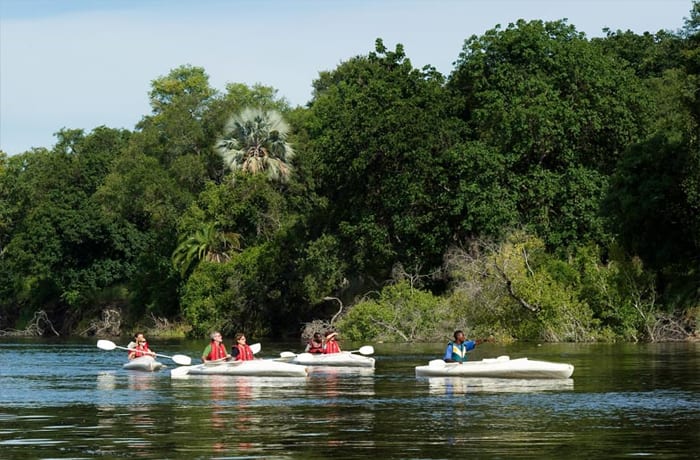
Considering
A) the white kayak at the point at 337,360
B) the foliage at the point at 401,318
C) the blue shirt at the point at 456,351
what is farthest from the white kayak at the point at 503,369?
the foliage at the point at 401,318

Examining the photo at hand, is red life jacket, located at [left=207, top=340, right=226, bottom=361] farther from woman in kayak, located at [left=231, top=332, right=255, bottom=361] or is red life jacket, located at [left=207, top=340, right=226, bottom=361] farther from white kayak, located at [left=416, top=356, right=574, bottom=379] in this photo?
white kayak, located at [left=416, top=356, right=574, bottom=379]

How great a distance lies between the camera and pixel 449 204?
6272 centimetres

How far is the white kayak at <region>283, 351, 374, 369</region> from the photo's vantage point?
41.3m

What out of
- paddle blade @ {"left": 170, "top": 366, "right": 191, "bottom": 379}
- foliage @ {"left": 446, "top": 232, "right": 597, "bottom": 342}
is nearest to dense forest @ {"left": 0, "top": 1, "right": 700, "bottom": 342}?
foliage @ {"left": 446, "top": 232, "right": 597, "bottom": 342}

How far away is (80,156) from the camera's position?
102 m

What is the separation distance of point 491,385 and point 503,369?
1.55m

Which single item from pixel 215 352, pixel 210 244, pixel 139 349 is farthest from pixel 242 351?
pixel 210 244

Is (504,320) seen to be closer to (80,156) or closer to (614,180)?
(614,180)

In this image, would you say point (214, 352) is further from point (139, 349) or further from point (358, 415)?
point (358, 415)

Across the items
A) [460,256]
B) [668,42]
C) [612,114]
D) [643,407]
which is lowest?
[643,407]

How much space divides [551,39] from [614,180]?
1119 centimetres

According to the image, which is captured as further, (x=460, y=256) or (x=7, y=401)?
(x=460, y=256)

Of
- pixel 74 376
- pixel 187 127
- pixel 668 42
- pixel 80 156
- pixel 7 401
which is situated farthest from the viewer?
pixel 80 156

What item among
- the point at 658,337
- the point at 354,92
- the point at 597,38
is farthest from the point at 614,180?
the point at 597,38
